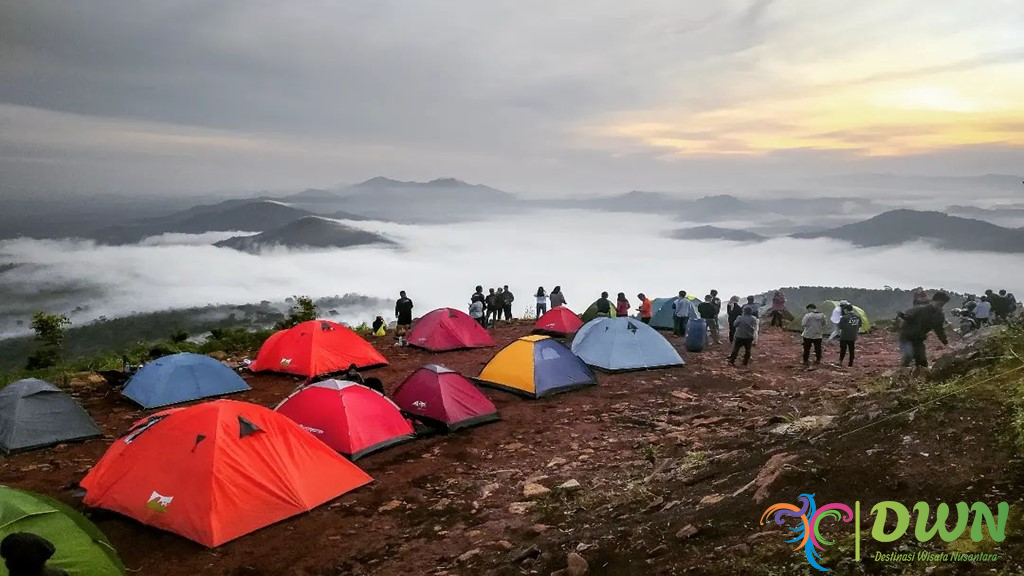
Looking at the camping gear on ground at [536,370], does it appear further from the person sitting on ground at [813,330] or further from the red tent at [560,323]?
the person sitting on ground at [813,330]

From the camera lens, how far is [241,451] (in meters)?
7.87

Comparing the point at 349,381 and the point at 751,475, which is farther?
the point at 349,381

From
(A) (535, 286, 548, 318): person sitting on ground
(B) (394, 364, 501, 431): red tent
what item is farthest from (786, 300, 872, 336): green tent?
(B) (394, 364, 501, 431): red tent

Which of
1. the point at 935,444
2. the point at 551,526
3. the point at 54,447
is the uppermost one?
the point at 935,444

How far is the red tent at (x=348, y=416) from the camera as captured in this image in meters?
9.91

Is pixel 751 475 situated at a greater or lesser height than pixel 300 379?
greater

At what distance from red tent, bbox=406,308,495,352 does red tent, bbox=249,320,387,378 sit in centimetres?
265

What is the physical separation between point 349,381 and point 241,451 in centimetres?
307

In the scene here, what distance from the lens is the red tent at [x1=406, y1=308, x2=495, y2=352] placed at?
763 inches

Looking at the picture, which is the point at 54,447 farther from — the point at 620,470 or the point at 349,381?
the point at 620,470

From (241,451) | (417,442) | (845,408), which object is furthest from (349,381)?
(845,408)

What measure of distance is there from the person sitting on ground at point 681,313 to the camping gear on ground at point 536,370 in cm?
767

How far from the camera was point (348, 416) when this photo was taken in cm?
1003

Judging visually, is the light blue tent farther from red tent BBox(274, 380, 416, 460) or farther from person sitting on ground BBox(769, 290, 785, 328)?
person sitting on ground BBox(769, 290, 785, 328)
